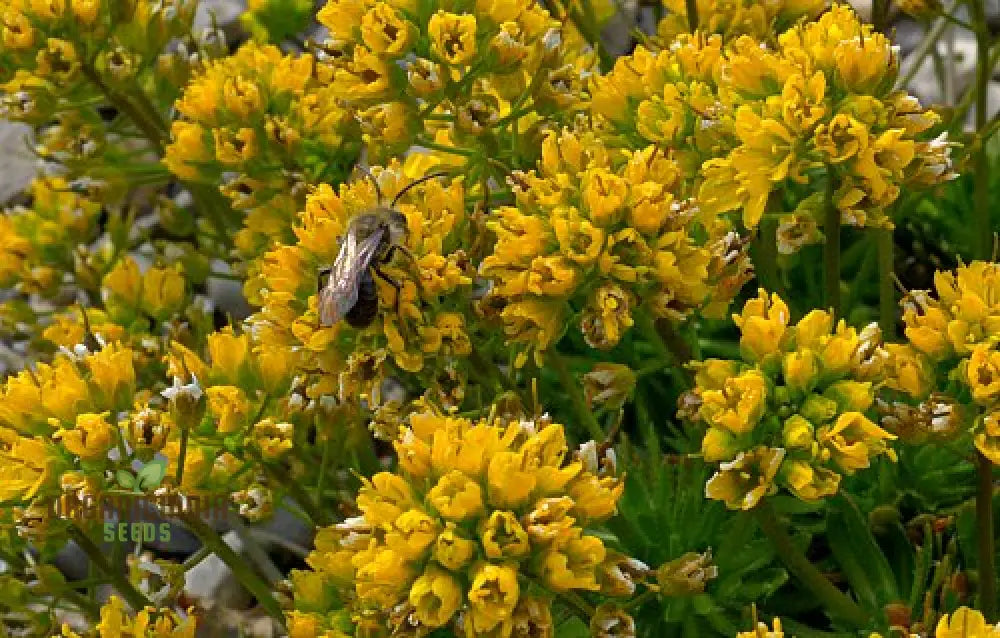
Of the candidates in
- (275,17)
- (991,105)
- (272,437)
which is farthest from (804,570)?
(991,105)

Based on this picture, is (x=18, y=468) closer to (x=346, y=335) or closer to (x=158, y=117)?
(x=346, y=335)

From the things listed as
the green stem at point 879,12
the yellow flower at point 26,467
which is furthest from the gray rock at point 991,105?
the yellow flower at point 26,467

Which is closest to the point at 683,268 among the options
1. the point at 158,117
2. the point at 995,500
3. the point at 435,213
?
the point at 435,213

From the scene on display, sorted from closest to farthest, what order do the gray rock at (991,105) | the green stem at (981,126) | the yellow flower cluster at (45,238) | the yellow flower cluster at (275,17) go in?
the green stem at (981,126)
the yellow flower cluster at (45,238)
the yellow flower cluster at (275,17)
the gray rock at (991,105)

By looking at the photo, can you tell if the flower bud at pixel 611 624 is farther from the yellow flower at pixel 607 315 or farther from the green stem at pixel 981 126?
the green stem at pixel 981 126

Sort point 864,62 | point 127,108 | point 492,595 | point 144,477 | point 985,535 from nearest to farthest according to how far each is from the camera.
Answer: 1. point 492,595
2. point 864,62
3. point 985,535
4. point 144,477
5. point 127,108

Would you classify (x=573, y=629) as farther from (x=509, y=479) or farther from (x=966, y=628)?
(x=966, y=628)
